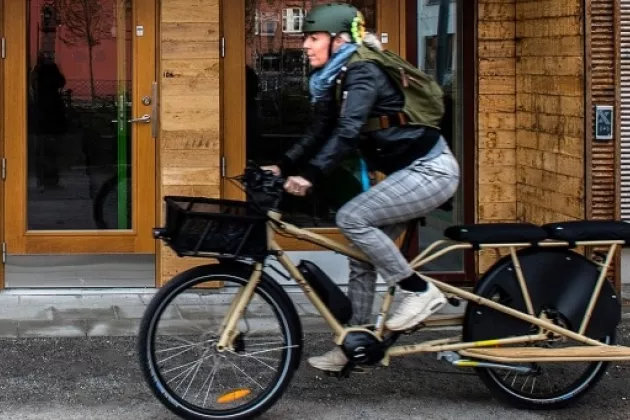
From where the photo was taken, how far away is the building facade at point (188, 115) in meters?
7.58

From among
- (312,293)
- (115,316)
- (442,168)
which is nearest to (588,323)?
(442,168)

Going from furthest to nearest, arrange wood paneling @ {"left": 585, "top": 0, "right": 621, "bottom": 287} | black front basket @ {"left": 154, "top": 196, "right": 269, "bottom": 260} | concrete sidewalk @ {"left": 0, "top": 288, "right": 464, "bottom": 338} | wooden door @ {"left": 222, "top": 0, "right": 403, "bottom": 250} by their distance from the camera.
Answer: wooden door @ {"left": 222, "top": 0, "right": 403, "bottom": 250}, wood paneling @ {"left": 585, "top": 0, "right": 621, "bottom": 287}, concrete sidewalk @ {"left": 0, "top": 288, "right": 464, "bottom": 338}, black front basket @ {"left": 154, "top": 196, "right": 269, "bottom": 260}

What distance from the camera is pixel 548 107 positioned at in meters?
7.28

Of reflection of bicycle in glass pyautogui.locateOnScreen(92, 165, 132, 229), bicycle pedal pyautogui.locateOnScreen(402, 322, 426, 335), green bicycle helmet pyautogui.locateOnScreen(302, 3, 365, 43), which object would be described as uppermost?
green bicycle helmet pyautogui.locateOnScreen(302, 3, 365, 43)

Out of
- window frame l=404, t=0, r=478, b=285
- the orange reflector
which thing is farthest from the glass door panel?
the orange reflector

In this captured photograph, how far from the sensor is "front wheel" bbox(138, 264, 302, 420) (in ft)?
15.3

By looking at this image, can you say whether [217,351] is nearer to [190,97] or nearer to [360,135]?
[360,135]

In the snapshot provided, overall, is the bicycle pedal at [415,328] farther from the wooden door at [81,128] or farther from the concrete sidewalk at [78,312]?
the wooden door at [81,128]

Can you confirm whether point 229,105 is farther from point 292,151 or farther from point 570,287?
point 570,287

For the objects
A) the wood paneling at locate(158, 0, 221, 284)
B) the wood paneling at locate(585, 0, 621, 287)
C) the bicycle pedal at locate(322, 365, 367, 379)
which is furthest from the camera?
the wood paneling at locate(158, 0, 221, 284)

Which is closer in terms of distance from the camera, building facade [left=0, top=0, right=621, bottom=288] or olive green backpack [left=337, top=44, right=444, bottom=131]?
olive green backpack [left=337, top=44, right=444, bottom=131]

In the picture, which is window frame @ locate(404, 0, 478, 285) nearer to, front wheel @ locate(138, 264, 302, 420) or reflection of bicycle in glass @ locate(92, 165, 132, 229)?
reflection of bicycle in glass @ locate(92, 165, 132, 229)

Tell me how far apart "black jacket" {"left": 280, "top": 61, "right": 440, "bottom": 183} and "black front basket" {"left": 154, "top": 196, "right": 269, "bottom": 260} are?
0.33 metres

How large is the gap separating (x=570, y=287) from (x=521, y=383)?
53 centimetres
